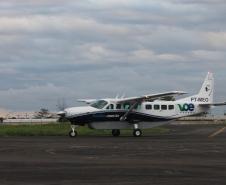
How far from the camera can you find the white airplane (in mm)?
41125

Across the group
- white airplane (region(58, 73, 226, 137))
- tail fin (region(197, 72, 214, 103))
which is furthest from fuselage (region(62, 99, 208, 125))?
tail fin (region(197, 72, 214, 103))

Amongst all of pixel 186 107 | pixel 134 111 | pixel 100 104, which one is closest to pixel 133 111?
pixel 134 111

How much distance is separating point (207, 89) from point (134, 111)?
5.93 m

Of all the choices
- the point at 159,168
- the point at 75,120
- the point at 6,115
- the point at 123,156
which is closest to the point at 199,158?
the point at 123,156

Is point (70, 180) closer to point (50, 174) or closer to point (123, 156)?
point (50, 174)

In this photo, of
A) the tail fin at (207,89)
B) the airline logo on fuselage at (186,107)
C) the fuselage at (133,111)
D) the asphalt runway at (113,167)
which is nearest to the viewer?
the asphalt runway at (113,167)

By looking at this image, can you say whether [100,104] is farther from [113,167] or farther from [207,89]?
[113,167]

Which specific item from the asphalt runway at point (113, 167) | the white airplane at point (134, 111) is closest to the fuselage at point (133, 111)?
the white airplane at point (134, 111)

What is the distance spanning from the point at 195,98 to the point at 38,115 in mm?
136462

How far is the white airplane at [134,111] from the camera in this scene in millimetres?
41125

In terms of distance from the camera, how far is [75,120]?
4100 cm

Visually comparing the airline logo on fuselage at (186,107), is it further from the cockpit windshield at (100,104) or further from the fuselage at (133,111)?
the cockpit windshield at (100,104)

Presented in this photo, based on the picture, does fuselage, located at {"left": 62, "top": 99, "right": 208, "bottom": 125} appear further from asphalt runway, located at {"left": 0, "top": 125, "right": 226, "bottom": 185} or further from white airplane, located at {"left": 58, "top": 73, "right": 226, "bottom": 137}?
asphalt runway, located at {"left": 0, "top": 125, "right": 226, "bottom": 185}

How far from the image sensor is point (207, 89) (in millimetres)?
44938
